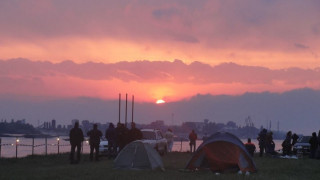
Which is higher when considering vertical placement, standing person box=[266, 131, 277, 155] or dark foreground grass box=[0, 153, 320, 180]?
standing person box=[266, 131, 277, 155]

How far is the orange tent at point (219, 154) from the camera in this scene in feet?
81.9

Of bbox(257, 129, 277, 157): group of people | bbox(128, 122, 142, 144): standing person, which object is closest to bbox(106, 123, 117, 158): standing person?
bbox(128, 122, 142, 144): standing person

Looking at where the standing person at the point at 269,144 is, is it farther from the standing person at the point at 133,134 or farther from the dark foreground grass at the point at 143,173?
the dark foreground grass at the point at 143,173

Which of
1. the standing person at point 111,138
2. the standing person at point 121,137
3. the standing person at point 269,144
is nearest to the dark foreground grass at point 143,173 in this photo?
the standing person at point 121,137

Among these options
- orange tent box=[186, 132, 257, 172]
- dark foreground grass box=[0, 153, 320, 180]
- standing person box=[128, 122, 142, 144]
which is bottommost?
dark foreground grass box=[0, 153, 320, 180]

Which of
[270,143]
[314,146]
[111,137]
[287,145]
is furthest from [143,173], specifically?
[287,145]

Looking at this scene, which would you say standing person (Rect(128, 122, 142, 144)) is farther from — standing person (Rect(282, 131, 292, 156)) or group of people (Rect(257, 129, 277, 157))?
standing person (Rect(282, 131, 292, 156))

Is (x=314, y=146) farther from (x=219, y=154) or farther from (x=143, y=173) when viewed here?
(x=143, y=173)

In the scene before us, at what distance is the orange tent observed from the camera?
2497 centimetres

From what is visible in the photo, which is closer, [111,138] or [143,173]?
[143,173]

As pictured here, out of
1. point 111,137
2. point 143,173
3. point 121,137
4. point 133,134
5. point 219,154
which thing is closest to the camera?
point 143,173

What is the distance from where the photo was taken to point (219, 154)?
25.8 meters

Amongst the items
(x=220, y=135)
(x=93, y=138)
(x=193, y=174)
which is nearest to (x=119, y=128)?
(x=93, y=138)

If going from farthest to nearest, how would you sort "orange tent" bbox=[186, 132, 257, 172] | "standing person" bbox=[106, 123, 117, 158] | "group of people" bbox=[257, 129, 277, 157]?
"group of people" bbox=[257, 129, 277, 157], "standing person" bbox=[106, 123, 117, 158], "orange tent" bbox=[186, 132, 257, 172]
